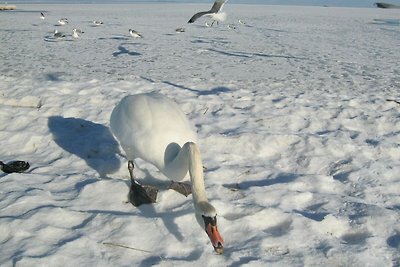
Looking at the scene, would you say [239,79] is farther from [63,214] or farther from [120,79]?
[63,214]

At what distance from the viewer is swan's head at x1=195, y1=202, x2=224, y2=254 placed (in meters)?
2.60

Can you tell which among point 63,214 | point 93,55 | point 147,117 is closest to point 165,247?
point 63,214

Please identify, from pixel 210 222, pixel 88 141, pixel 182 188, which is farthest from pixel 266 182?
pixel 88 141

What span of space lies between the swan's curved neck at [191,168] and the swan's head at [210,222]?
0.09 metres

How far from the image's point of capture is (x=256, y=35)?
1970 centimetres

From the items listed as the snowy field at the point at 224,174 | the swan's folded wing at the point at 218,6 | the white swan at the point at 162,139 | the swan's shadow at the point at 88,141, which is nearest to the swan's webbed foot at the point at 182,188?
the snowy field at the point at 224,174

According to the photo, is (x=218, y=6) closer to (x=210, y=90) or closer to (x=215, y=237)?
(x=210, y=90)

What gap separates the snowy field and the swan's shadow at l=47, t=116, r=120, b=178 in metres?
0.02

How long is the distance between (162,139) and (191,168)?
0.51 metres

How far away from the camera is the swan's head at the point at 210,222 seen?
8.52 ft

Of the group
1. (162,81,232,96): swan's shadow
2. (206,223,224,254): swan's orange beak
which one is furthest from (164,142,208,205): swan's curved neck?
(162,81,232,96): swan's shadow

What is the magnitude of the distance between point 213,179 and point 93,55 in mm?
9945

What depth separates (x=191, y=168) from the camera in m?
3.03

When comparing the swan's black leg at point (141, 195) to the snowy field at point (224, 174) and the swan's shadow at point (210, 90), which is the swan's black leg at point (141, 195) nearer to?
the snowy field at point (224, 174)
